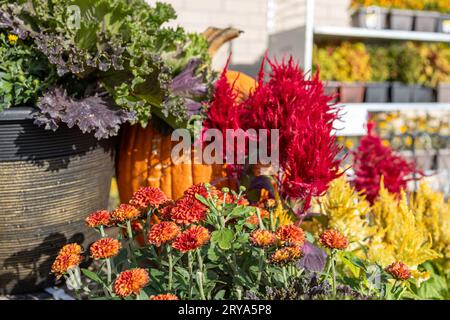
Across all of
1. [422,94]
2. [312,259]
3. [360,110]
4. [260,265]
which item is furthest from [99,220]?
[422,94]

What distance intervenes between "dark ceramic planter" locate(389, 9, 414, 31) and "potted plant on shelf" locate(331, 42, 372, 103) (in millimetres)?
263

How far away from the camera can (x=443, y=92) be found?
349cm

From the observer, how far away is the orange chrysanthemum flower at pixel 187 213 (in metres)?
0.83

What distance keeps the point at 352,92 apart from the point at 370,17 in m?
0.54

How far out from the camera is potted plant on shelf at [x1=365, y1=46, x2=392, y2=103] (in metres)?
3.27

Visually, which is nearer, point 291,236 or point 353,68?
point 291,236

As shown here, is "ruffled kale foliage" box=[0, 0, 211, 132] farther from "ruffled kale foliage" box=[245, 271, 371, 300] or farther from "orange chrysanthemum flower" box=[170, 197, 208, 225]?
"ruffled kale foliage" box=[245, 271, 371, 300]

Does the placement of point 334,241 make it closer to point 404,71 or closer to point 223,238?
point 223,238

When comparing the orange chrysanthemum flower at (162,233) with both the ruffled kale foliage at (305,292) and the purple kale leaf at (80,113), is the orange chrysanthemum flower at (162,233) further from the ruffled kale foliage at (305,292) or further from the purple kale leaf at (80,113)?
the purple kale leaf at (80,113)

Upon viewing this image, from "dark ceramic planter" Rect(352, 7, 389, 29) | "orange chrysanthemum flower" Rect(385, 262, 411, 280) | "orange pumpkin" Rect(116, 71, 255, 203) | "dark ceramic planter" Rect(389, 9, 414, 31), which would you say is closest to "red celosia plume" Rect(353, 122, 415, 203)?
"orange pumpkin" Rect(116, 71, 255, 203)

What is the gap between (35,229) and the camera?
3.89 ft

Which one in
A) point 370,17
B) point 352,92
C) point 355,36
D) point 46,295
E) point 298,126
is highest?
point 370,17
